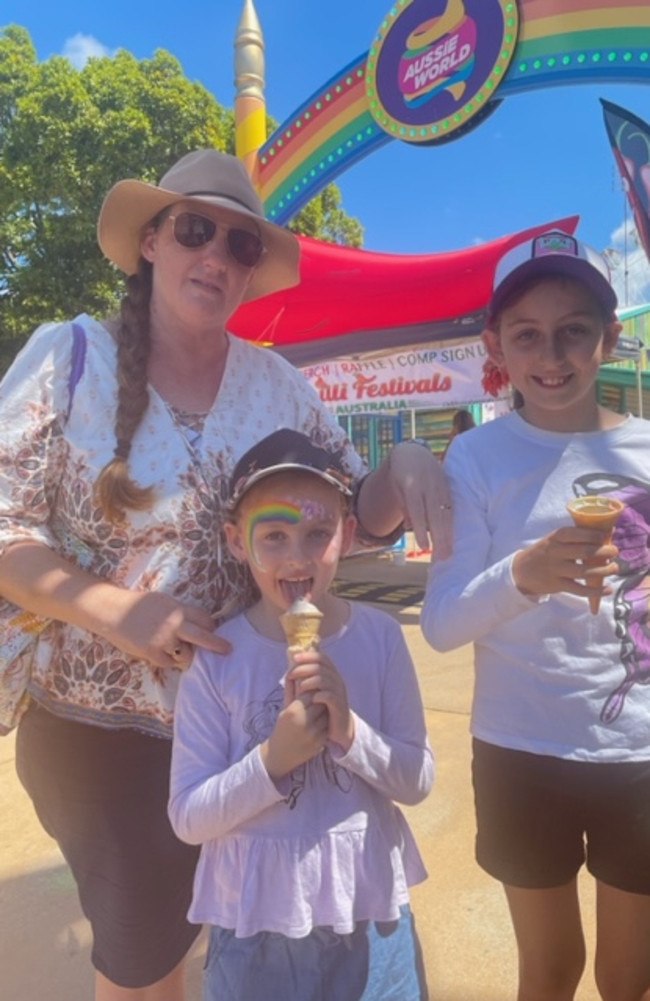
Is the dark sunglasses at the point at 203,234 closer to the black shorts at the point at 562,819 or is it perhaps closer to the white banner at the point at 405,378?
the black shorts at the point at 562,819

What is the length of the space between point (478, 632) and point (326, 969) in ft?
2.30

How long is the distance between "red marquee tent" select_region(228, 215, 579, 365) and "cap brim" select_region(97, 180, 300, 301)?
410 centimetres

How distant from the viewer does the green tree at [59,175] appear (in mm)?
16125

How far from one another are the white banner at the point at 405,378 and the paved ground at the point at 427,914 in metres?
3.85

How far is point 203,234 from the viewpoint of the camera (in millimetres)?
1744

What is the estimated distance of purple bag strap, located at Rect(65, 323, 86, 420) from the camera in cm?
166

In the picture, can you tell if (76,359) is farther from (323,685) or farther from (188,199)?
(323,685)

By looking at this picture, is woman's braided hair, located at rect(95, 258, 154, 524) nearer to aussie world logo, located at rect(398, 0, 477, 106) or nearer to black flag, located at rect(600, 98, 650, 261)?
black flag, located at rect(600, 98, 650, 261)

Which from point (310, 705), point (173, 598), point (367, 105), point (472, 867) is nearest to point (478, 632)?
point (310, 705)

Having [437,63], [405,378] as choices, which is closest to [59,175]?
[405,378]

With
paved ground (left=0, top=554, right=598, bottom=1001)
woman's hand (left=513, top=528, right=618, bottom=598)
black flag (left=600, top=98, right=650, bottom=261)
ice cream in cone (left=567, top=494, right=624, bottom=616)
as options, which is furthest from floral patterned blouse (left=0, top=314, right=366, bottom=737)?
black flag (left=600, top=98, right=650, bottom=261)

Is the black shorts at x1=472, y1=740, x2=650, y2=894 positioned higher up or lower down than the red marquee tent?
lower down

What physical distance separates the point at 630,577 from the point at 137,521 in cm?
111

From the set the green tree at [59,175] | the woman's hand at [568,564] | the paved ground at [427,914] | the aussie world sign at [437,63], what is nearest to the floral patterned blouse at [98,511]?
the woman's hand at [568,564]
